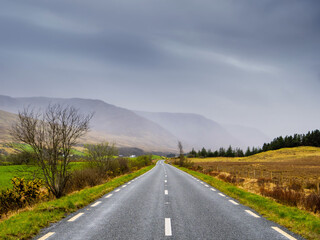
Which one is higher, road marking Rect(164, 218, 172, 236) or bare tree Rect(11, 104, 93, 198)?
bare tree Rect(11, 104, 93, 198)

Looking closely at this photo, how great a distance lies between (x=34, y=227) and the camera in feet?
19.1

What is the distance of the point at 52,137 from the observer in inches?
435

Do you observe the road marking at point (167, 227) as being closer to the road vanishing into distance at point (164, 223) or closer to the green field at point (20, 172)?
the road vanishing into distance at point (164, 223)

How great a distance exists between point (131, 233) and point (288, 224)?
14.1 ft

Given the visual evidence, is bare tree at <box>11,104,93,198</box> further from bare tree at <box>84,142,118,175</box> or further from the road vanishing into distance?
bare tree at <box>84,142,118,175</box>

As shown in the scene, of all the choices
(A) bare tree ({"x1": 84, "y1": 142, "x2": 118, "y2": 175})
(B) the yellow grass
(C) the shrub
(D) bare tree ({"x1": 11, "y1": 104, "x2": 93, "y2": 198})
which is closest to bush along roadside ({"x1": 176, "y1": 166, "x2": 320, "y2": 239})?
(D) bare tree ({"x1": 11, "y1": 104, "x2": 93, "y2": 198})

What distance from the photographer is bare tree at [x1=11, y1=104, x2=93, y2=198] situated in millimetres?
10258

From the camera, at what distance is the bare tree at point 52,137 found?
33.7ft

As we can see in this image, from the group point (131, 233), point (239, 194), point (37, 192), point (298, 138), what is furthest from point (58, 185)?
point (298, 138)

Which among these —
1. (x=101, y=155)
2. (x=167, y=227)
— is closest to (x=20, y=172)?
(x=101, y=155)

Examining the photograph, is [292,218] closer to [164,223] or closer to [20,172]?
[164,223]

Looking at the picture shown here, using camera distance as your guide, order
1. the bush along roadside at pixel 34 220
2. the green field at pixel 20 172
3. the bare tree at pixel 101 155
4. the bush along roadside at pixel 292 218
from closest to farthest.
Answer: the bush along roadside at pixel 34 220
the bush along roadside at pixel 292 218
the green field at pixel 20 172
the bare tree at pixel 101 155

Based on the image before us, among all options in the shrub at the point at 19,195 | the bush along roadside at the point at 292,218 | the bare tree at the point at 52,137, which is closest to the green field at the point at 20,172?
the shrub at the point at 19,195

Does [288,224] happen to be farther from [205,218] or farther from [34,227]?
[34,227]
